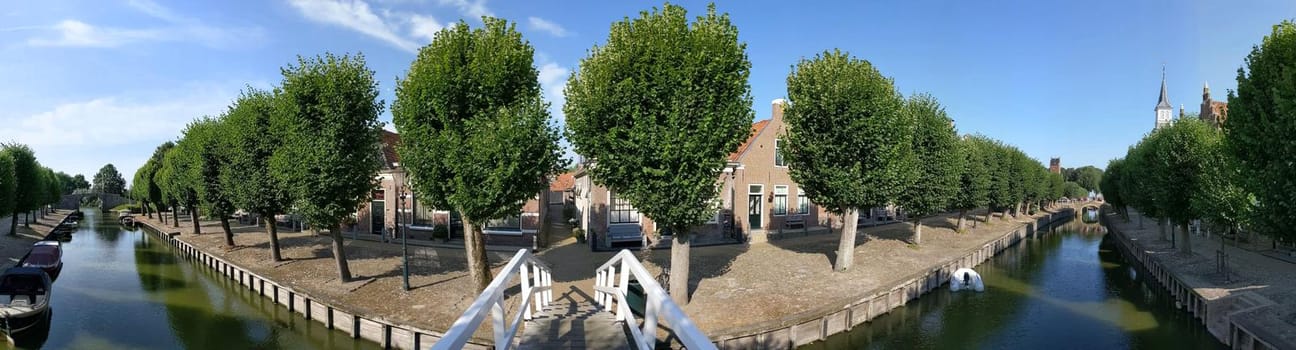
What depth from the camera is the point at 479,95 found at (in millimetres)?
15203

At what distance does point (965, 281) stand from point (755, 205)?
11.6m

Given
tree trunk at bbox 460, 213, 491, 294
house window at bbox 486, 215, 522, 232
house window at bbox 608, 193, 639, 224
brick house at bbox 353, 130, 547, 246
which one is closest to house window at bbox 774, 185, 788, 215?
house window at bbox 608, 193, 639, 224

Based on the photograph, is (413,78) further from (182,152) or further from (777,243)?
(182,152)

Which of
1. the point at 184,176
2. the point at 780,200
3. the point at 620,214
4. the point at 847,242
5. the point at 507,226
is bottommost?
the point at 847,242

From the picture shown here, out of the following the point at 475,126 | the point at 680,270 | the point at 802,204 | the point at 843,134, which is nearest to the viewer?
the point at 475,126

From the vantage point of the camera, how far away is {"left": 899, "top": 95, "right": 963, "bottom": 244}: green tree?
27550 millimetres

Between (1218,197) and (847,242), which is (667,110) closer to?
(847,242)

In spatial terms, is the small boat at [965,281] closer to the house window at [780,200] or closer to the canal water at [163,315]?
the house window at [780,200]

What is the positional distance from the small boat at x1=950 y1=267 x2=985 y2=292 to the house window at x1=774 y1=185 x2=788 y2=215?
445 inches

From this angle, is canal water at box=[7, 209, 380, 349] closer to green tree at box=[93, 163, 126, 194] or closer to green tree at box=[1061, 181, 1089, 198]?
green tree at box=[93, 163, 126, 194]

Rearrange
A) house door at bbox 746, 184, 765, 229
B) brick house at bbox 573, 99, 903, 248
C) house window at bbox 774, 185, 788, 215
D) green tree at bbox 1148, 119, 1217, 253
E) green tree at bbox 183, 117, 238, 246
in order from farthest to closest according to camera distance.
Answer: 1. house window at bbox 774, 185, 788, 215
2. house door at bbox 746, 184, 765, 229
3. brick house at bbox 573, 99, 903, 248
4. green tree at bbox 183, 117, 238, 246
5. green tree at bbox 1148, 119, 1217, 253

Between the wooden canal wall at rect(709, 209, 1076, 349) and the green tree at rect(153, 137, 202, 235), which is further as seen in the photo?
the green tree at rect(153, 137, 202, 235)

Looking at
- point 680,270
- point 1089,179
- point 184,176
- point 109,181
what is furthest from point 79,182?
point 1089,179

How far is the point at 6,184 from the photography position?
32344 millimetres
